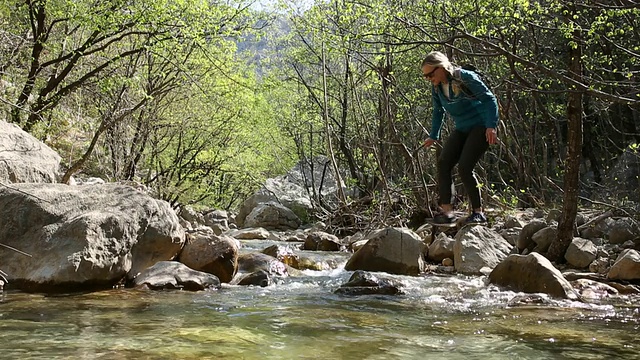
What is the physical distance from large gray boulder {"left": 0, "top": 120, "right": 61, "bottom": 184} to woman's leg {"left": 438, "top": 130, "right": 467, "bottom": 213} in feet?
18.3

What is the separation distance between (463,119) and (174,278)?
13.8ft

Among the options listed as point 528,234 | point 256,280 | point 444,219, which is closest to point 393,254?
point 256,280

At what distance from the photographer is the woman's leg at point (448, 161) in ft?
21.8

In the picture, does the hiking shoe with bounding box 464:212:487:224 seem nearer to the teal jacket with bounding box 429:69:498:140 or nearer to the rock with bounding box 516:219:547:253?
the teal jacket with bounding box 429:69:498:140

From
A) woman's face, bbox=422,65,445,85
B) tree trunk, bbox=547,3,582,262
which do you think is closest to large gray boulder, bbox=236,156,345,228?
tree trunk, bbox=547,3,582,262

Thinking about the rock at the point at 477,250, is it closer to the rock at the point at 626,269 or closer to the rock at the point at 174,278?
the rock at the point at 626,269

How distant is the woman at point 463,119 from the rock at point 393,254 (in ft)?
12.0

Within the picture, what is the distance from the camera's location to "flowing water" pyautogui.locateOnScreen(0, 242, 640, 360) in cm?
462

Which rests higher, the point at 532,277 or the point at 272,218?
the point at 272,218

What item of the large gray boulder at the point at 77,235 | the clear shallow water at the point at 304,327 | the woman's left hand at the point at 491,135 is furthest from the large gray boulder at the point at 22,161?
the woman's left hand at the point at 491,135

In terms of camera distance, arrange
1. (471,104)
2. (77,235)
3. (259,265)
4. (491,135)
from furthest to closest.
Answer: (259,265), (77,235), (471,104), (491,135)

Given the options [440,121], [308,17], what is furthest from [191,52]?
[440,121]

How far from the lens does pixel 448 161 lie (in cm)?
673

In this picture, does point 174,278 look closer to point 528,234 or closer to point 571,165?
point 571,165
